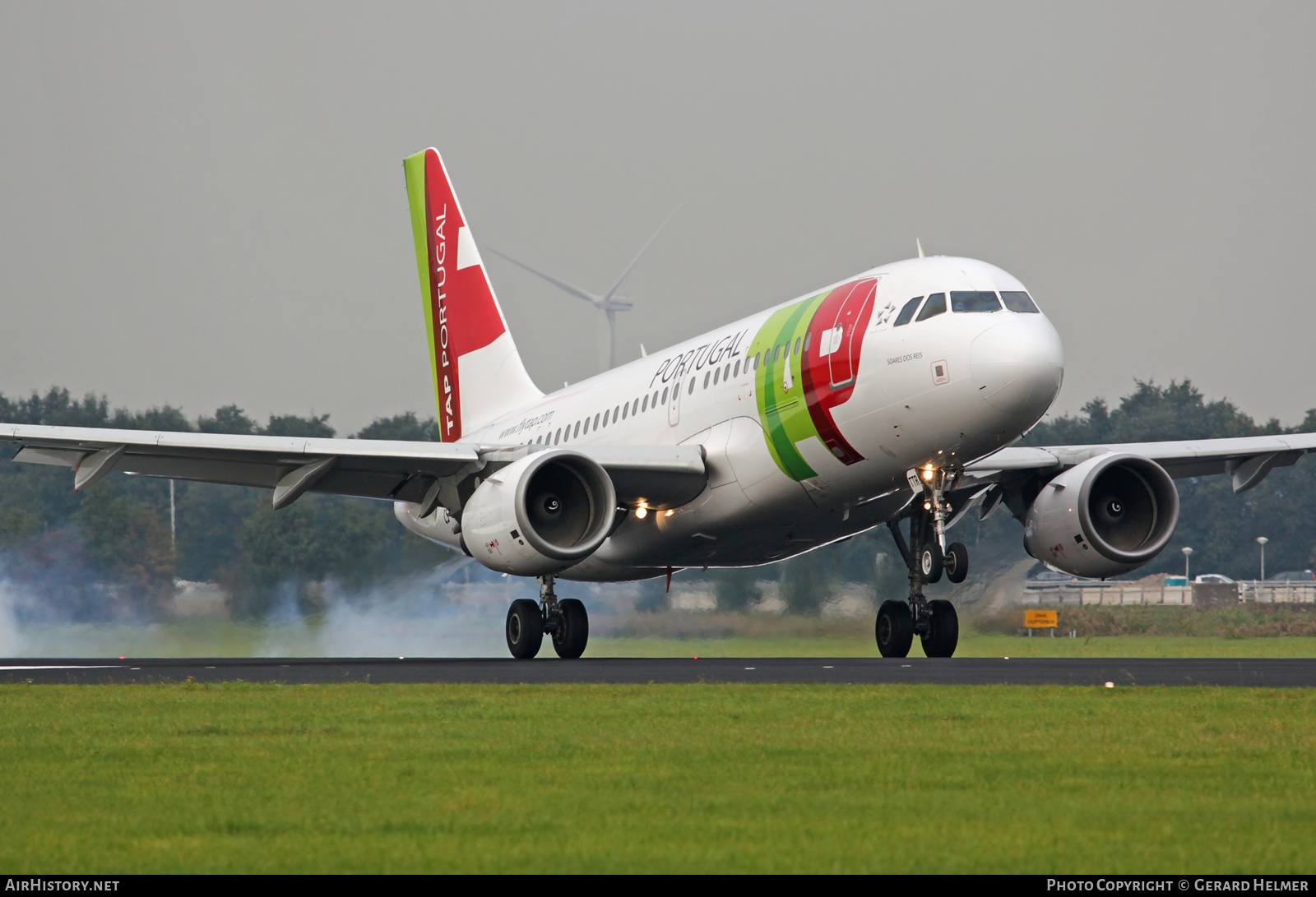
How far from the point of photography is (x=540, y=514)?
23297mm

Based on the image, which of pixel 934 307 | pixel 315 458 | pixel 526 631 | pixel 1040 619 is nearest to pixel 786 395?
pixel 934 307

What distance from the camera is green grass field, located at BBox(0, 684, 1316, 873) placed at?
6535 mm

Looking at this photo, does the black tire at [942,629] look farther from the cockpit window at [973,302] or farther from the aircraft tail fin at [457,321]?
the aircraft tail fin at [457,321]

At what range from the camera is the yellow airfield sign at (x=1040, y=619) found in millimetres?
32312

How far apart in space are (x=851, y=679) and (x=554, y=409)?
1446 cm

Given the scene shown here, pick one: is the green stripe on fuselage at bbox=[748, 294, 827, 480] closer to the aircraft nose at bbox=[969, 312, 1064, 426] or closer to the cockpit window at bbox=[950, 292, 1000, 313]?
the cockpit window at bbox=[950, 292, 1000, 313]

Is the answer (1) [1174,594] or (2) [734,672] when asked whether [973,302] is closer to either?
(2) [734,672]

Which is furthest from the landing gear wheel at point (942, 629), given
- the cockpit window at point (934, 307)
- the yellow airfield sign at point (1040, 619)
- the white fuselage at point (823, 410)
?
the yellow airfield sign at point (1040, 619)

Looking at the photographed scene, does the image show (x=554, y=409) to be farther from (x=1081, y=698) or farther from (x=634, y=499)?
(x=1081, y=698)

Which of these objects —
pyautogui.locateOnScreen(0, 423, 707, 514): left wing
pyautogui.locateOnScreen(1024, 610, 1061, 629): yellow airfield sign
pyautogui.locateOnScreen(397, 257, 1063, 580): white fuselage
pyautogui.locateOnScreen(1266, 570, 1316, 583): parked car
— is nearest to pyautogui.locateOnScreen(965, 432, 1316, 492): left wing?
pyautogui.locateOnScreen(397, 257, 1063, 580): white fuselage

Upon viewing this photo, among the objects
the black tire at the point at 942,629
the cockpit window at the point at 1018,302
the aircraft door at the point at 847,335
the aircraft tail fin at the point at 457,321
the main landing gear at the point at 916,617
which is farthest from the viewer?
the aircraft tail fin at the point at 457,321

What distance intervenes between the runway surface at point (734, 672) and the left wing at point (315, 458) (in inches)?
106

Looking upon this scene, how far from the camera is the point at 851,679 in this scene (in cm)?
1703

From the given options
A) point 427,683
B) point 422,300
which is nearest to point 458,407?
point 422,300
